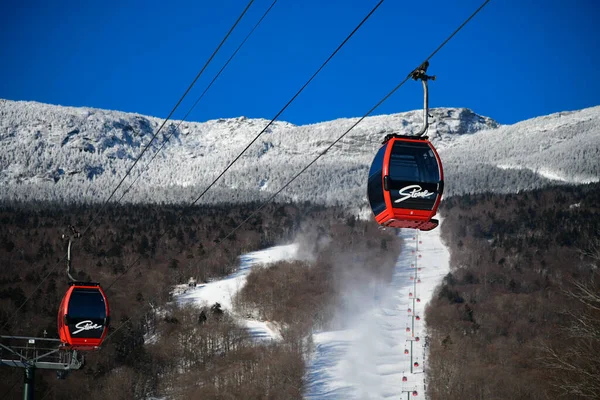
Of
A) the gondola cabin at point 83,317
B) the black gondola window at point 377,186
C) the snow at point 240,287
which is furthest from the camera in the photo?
the snow at point 240,287

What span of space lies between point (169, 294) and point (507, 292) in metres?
52.5

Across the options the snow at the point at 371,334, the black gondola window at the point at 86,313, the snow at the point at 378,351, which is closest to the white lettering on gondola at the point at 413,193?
the black gondola window at the point at 86,313

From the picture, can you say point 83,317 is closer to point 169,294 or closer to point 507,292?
point 169,294

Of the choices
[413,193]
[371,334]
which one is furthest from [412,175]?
[371,334]

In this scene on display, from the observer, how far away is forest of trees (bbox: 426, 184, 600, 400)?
88062 millimetres

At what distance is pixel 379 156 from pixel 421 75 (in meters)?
2.09

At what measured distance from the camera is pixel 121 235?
169 meters

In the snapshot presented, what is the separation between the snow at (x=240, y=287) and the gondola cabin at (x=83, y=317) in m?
92.2

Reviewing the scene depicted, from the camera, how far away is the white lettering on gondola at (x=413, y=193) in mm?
17234

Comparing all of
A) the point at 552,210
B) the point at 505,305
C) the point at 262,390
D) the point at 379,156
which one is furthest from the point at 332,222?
the point at 379,156

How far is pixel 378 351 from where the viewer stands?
385 feet

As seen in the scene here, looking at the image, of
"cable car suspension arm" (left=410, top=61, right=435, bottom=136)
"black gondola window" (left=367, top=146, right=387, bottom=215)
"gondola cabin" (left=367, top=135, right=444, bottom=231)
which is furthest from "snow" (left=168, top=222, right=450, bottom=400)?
"cable car suspension arm" (left=410, top=61, right=435, bottom=136)

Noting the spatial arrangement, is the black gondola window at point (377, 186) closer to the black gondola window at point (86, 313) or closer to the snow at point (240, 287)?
the black gondola window at point (86, 313)

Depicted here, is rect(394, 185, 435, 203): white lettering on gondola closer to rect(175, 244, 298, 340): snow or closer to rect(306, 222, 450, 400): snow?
rect(306, 222, 450, 400): snow
